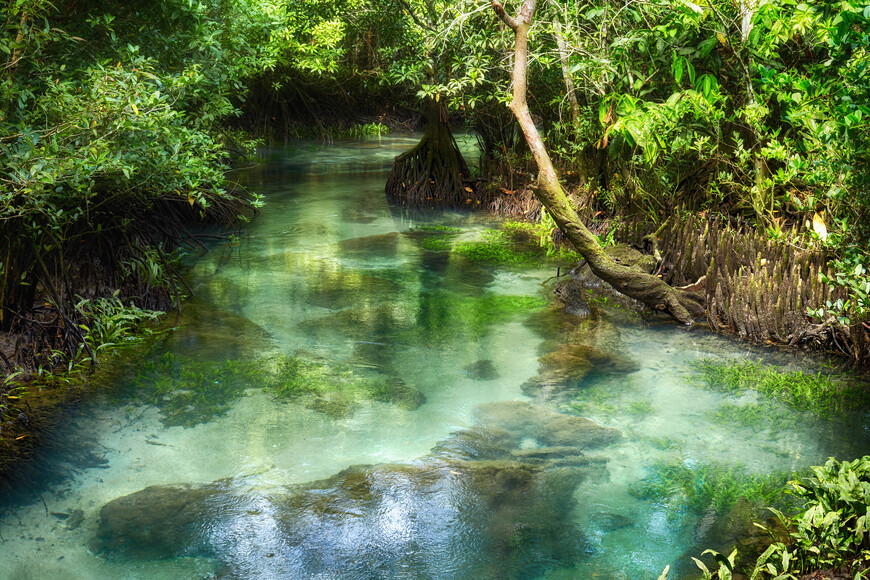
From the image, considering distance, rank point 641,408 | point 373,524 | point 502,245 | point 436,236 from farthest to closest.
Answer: point 436,236 < point 502,245 < point 641,408 < point 373,524

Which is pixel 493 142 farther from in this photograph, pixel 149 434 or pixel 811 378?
pixel 149 434

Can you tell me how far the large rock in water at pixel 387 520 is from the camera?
3.27m

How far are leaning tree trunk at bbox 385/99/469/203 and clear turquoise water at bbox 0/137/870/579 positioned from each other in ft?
11.8

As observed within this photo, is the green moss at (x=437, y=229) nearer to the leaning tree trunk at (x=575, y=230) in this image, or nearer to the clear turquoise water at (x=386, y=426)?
the clear turquoise water at (x=386, y=426)

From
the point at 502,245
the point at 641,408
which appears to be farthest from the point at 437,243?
the point at 641,408

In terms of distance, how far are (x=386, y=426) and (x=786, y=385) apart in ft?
8.40

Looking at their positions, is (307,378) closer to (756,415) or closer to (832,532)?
(756,415)

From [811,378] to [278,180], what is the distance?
33.2 ft

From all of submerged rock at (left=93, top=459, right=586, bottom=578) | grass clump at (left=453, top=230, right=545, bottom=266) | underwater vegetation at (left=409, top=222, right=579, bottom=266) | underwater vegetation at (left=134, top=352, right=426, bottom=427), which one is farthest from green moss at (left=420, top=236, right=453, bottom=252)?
submerged rock at (left=93, top=459, right=586, bottom=578)

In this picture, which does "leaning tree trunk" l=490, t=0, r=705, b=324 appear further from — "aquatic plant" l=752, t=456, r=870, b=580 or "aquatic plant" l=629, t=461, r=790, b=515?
"aquatic plant" l=752, t=456, r=870, b=580

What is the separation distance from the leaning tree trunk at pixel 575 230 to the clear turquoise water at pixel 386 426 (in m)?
0.31

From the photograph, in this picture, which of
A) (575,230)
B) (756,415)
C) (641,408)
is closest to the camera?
(756,415)

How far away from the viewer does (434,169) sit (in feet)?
38.1

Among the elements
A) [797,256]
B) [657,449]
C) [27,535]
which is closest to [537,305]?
[797,256]
